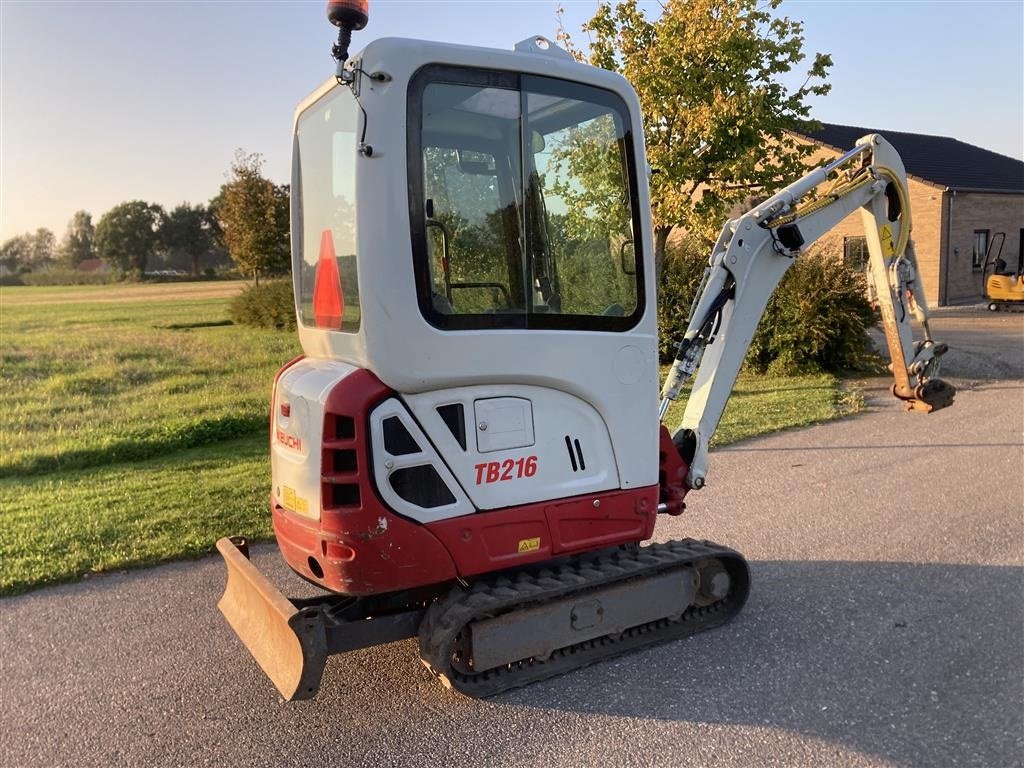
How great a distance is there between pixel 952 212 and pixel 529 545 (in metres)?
26.8

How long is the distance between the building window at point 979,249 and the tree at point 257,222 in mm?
23466

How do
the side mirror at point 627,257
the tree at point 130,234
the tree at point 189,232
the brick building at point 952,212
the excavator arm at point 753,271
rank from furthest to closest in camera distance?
the tree at point 189,232, the tree at point 130,234, the brick building at point 952,212, the excavator arm at point 753,271, the side mirror at point 627,257

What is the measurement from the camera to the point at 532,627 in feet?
12.1

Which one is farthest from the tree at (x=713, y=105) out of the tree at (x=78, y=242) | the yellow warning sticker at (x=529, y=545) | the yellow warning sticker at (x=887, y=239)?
the tree at (x=78, y=242)

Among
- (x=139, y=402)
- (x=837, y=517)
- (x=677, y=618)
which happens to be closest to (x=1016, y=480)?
(x=837, y=517)

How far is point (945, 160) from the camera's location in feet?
97.6

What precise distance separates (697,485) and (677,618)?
77cm

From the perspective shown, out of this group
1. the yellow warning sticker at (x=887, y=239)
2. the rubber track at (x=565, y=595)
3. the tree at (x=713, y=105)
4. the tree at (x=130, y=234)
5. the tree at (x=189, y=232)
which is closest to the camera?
the rubber track at (x=565, y=595)

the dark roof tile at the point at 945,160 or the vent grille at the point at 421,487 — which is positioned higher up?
the dark roof tile at the point at 945,160

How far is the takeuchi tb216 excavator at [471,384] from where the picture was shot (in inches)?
131

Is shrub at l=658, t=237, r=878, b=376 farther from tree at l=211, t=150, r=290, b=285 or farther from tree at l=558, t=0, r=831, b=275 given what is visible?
tree at l=211, t=150, r=290, b=285

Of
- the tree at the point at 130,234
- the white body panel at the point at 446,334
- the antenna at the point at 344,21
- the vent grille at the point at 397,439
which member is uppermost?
the tree at the point at 130,234

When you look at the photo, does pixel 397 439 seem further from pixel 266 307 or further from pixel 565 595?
pixel 266 307

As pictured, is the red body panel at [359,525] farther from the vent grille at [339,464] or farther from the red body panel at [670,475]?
the red body panel at [670,475]
